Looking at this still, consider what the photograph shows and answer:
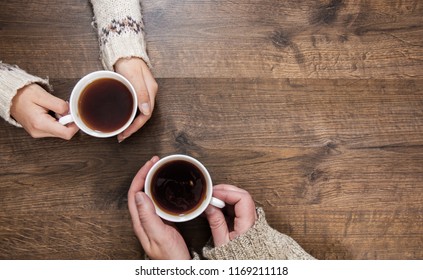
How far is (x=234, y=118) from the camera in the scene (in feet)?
3.45

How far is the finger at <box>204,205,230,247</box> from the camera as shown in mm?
959

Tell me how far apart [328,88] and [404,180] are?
303 millimetres

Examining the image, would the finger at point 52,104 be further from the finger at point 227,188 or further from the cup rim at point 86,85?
the finger at point 227,188

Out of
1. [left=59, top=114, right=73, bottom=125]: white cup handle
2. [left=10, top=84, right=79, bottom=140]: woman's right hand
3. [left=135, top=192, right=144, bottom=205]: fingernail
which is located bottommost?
[left=135, top=192, right=144, bottom=205]: fingernail

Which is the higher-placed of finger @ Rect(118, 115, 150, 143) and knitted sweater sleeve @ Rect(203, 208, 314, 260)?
finger @ Rect(118, 115, 150, 143)

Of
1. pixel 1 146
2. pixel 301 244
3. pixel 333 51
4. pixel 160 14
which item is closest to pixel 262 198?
pixel 301 244

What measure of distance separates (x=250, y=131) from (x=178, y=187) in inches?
9.5

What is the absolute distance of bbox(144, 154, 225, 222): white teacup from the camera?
2.99 feet

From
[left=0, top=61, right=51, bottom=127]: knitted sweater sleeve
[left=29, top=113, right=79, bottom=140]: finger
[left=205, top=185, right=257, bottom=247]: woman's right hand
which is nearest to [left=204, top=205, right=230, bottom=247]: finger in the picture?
[left=205, top=185, right=257, bottom=247]: woman's right hand

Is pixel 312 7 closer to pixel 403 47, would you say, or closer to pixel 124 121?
pixel 403 47

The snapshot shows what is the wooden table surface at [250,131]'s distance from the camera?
102cm

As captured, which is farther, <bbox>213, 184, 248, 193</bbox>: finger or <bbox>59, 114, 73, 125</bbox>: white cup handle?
<bbox>213, 184, 248, 193</bbox>: finger

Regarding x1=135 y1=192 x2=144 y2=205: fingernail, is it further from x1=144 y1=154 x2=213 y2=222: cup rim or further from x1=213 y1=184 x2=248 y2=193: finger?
x1=213 y1=184 x2=248 y2=193: finger
